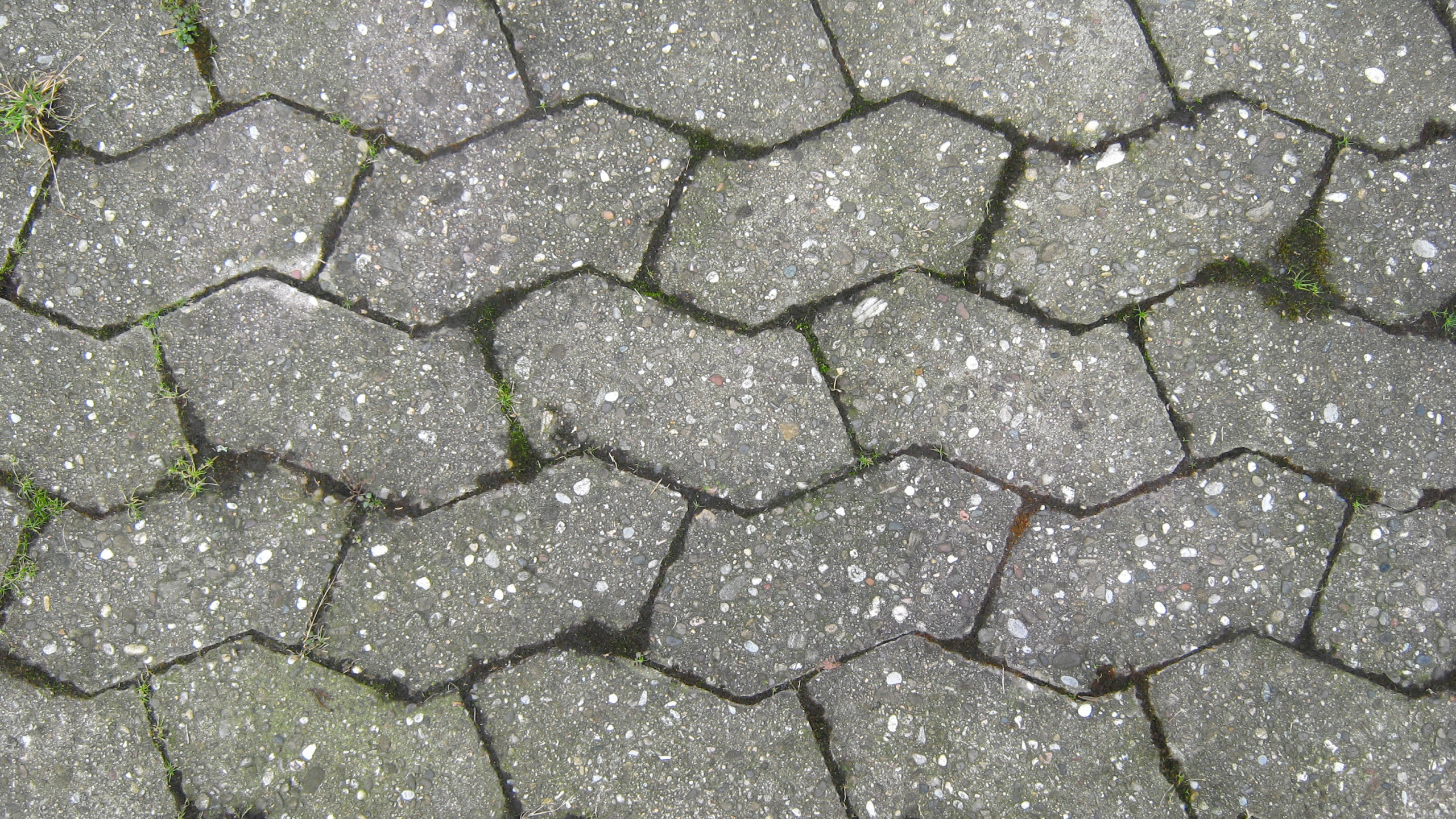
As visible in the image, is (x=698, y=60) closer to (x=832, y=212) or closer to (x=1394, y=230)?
(x=832, y=212)

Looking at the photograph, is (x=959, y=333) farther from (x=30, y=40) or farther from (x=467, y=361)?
(x=30, y=40)

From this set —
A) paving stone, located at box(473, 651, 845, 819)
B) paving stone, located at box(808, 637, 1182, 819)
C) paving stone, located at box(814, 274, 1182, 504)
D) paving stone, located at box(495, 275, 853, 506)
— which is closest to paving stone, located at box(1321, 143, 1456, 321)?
paving stone, located at box(814, 274, 1182, 504)

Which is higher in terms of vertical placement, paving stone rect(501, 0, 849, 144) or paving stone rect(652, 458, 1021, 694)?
paving stone rect(501, 0, 849, 144)

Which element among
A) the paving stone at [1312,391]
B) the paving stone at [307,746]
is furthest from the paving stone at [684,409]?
the paving stone at [1312,391]

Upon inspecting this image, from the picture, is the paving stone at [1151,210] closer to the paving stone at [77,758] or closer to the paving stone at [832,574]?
the paving stone at [832,574]

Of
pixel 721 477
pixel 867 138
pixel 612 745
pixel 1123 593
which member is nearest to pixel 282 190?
pixel 721 477

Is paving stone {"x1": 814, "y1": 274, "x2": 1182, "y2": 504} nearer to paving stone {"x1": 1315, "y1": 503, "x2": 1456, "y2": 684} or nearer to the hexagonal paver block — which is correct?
paving stone {"x1": 1315, "y1": 503, "x2": 1456, "y2": 684}
